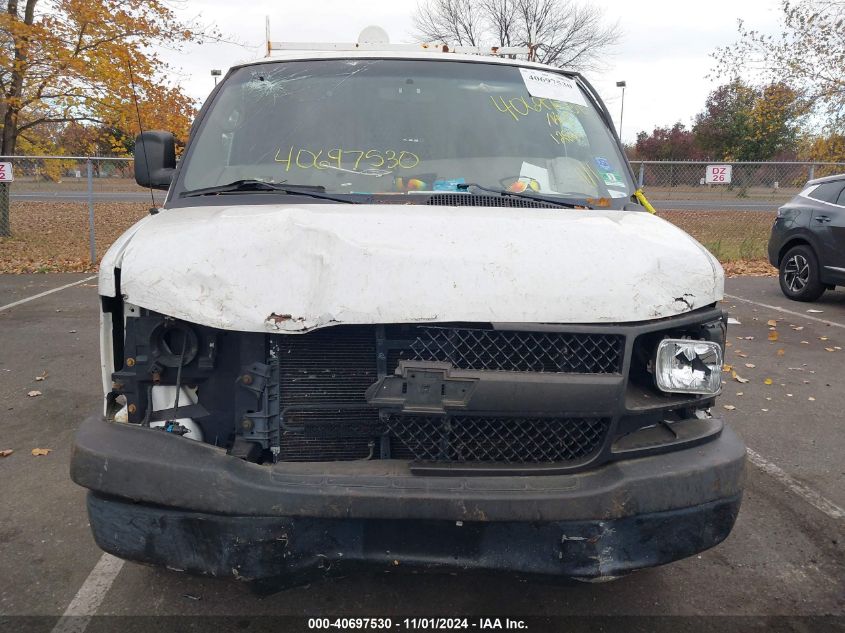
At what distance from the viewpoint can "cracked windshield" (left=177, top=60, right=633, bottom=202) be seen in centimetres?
320

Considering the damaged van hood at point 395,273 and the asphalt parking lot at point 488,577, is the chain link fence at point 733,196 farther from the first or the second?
the damaged van hood at point 395,273

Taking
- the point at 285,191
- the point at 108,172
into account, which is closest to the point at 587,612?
the point at 285,191

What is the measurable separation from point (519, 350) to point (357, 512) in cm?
71

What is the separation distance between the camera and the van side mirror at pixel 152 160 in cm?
357

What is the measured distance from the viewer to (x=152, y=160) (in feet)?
11.8

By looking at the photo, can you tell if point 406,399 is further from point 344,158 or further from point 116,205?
point 116,205

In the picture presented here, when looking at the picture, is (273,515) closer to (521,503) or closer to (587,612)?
(521,503)

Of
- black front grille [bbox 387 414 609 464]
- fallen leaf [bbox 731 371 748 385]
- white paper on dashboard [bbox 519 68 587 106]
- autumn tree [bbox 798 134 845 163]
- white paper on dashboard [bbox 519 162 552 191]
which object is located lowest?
fallen leaf [bbox 731 371 748 385]

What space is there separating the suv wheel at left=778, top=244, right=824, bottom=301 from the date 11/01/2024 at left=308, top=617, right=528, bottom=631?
27.6 ft

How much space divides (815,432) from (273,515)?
4214mm

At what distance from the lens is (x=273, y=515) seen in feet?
6.75

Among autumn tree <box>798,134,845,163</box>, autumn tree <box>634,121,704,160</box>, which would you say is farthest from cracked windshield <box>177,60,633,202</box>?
autumn tree <box>634,121,704,160</box>

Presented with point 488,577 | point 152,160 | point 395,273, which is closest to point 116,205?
point 152,160

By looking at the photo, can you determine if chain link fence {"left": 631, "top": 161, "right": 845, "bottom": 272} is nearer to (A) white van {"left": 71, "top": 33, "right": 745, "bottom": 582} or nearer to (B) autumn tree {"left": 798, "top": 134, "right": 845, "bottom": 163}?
(B) autumn tree {"left": 798, "top": 134, "right": 845, "bottom": 163}
